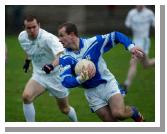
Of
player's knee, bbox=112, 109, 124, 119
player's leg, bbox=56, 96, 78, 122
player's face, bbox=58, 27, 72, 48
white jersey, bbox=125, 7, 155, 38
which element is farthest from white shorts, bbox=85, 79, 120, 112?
white jersey, bbox=125, 7, 155, 38

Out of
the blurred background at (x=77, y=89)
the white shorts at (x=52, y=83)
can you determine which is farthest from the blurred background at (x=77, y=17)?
the white shorts at (x=52, y=83)

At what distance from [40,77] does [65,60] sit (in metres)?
1.92

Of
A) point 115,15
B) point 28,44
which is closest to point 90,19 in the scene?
point 115,15

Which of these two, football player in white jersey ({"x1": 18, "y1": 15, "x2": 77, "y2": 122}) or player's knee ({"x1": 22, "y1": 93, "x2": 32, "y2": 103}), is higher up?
football player in white jersey ({"x1": 18, "y1": 15, "x2": 77, "y2": 122})

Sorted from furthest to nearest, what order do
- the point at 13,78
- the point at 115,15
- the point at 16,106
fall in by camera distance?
the point at 115,15, the point at 13,78, the point at 16,106

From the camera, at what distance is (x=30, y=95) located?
558 inches

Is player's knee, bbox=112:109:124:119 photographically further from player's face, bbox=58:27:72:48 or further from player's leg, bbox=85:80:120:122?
player's face, bbox=58:27:72:48

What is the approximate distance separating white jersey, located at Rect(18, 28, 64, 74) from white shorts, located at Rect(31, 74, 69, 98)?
101mm

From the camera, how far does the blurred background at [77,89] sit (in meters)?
16.7

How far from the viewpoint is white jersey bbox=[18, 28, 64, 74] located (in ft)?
46.8

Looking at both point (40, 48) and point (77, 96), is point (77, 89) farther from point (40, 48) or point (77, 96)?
point (40, 48)

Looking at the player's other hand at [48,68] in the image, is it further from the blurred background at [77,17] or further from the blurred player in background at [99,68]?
the blurred background at [77,17]

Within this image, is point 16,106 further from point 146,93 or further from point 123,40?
point 123,40
